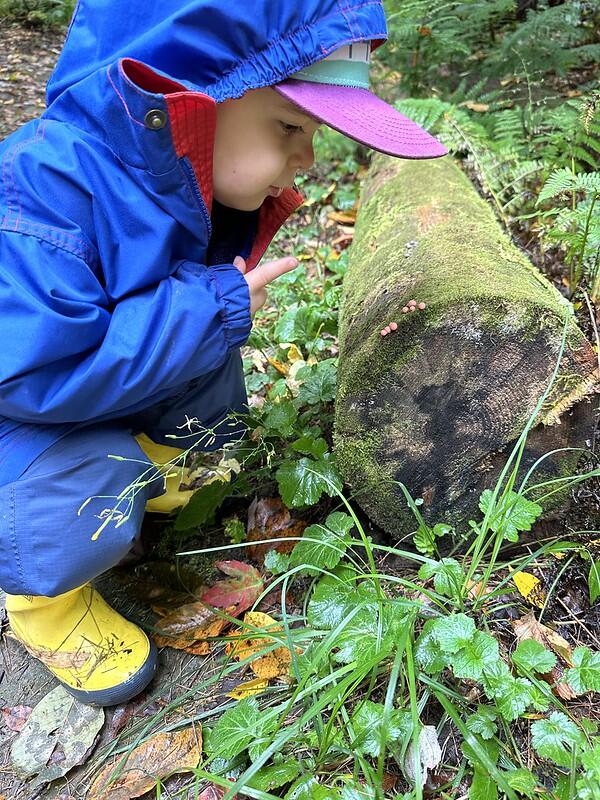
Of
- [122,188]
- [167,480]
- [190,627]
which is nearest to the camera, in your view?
[122,188]

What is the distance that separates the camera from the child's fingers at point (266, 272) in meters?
1.77

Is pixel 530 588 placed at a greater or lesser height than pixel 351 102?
lesser

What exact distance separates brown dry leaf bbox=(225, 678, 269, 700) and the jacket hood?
5.21 feet

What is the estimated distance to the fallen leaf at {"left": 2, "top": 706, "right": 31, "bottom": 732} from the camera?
1841 mm

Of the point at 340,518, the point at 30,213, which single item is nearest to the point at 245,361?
the point at 340,518

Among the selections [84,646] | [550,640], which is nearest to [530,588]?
[550,640]

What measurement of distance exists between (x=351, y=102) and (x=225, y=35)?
1.22 feet

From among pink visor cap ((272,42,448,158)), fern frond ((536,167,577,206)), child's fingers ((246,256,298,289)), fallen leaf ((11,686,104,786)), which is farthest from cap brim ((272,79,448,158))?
fallen leaf ((11,686,104,786))

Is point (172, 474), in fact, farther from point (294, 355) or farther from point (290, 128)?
point (290, 128)

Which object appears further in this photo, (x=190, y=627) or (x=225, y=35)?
(x=190, y=627)

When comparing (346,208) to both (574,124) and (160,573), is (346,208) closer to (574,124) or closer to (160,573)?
(574,124)

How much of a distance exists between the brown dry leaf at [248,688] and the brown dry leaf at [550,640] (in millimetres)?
734

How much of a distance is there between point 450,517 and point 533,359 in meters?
0.54

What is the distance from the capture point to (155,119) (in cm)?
137
